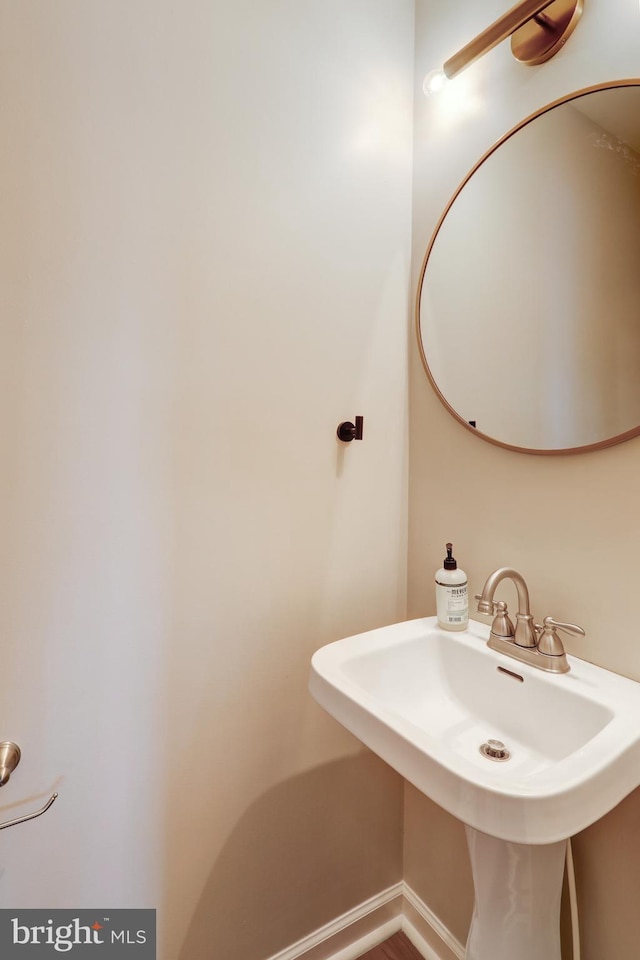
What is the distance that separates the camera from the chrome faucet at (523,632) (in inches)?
32.9

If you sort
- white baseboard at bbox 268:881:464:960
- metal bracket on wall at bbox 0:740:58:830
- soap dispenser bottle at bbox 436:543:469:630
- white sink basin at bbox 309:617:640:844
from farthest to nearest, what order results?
white baseboard at bbox 268:881:464:960 < soap dispenser bottle at bbox 436:543:469:630 < metal bracket on wall at bbox 0:740:58:830 < white sink basin at bbox 309:617:640:844

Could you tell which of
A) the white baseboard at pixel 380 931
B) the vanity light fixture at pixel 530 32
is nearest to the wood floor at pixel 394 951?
the white baseboard at pixel 380 931

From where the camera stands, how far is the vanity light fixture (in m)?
0.87

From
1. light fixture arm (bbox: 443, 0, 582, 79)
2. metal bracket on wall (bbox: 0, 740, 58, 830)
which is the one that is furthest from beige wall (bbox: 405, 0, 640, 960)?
metal bracket on wall (bbox: 0, 740, 58, 830)

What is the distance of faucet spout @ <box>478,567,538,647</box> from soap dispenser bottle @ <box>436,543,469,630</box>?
0.12 meters

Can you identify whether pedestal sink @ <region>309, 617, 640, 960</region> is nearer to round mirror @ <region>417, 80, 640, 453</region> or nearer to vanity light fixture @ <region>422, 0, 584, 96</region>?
round mirror @ <region>417, 80, 640, 453</region>

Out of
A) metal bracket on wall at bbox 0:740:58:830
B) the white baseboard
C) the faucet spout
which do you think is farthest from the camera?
the white baseboard

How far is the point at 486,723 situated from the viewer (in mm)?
917

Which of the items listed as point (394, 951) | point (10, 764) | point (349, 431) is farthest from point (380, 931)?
point (349, 431)

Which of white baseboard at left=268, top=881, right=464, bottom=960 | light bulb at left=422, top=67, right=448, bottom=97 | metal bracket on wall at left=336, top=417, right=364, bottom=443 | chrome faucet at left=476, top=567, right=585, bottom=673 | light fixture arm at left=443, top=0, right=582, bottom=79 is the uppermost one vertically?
light bulb at left=422, top=67, right=448, bottom=97

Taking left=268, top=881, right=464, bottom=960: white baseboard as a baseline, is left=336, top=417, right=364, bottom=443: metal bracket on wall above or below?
above

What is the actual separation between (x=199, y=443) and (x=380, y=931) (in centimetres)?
144

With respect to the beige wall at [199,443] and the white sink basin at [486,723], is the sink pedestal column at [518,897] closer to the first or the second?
the white sink basin at [486,723]

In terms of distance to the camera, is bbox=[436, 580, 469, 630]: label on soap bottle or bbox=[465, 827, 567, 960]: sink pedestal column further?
bbox=[436, 580, 469, 630]: label on soap bottle
